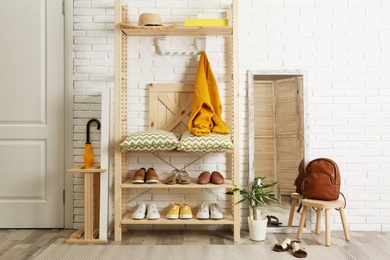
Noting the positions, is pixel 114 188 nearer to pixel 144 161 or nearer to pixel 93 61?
pixel 144 161

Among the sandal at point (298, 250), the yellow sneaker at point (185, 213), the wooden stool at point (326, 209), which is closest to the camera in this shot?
the sandal at point (298, 250)

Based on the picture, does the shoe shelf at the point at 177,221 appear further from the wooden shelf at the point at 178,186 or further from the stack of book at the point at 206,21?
the stack of book at the point at 206,21

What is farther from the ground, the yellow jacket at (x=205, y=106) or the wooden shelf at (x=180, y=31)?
the wooden shelf at (x=180, y=31)

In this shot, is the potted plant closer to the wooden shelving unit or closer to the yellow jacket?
the wooden shelving unit

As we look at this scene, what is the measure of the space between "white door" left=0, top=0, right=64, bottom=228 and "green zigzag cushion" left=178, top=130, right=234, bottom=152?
120 centimetres

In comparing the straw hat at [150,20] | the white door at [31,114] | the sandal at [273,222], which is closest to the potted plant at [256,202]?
the sandal at [273,222]

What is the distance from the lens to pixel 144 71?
10.4ft

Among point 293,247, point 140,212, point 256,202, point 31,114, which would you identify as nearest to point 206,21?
point 256,202

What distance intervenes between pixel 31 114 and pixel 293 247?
2414 mm

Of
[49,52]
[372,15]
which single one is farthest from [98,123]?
[372,15]

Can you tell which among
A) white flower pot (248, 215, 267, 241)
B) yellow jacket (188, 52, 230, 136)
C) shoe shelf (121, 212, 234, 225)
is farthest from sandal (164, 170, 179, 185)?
white flower pot (248, 215, 267, 241)

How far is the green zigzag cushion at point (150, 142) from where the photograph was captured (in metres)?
2.71

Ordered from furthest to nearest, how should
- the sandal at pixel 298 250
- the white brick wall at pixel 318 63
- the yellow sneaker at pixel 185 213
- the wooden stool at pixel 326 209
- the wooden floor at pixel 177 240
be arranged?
the white brick wall at pixel 318 63 < the yellow sneaker at pixel 185 213 < the wooden stool at pixel 326 209 < the wooden floor at pixel 177 240 < the sandal at pixel 298 250

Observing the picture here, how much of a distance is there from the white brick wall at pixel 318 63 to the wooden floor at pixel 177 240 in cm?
25
